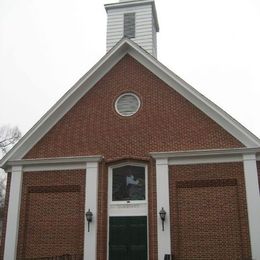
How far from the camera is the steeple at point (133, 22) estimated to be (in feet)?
63.7

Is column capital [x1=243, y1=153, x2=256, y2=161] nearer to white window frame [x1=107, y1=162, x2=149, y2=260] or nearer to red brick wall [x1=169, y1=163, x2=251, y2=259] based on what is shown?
red brick wall [x1=169, y1=163, x2=251, y2=259]

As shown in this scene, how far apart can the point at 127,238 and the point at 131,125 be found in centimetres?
388

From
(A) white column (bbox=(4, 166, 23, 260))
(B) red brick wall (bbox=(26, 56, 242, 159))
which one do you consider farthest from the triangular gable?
(A) white column (bbox=(4, 166, 23, 260))

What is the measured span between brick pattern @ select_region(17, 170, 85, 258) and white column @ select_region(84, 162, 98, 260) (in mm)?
210

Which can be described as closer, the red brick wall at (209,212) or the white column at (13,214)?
the red brick wall at (209,212)

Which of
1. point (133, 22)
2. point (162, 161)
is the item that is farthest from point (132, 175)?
point (133, 22)

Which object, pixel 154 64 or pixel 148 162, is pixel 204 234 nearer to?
pixel 148 162

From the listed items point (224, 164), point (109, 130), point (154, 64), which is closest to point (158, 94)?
point (154, 64)

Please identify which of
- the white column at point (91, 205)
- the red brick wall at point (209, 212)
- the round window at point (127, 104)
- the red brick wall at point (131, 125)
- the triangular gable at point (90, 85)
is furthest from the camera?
the round window at point (127, 104)

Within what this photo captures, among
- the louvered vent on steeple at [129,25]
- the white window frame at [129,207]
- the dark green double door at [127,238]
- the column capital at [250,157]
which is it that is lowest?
the dark green double door at [127,238]

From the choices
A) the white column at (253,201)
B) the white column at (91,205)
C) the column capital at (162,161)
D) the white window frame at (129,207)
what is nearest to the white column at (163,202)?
the column capital at (162,161)

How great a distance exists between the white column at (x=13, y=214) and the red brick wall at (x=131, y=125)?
97 centimetres

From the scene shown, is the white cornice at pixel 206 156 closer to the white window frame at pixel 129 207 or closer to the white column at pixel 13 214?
the white window frame at pixel 129 207

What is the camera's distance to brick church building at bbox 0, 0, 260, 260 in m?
13.7
